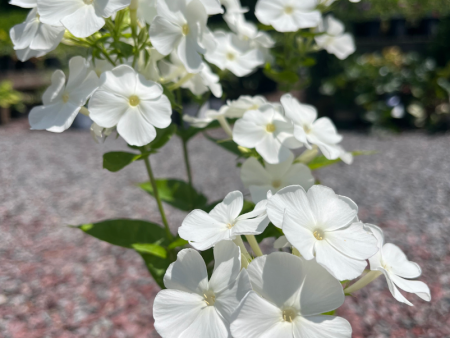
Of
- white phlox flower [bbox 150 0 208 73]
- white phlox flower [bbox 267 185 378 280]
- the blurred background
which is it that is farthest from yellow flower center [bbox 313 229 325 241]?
the blurred background

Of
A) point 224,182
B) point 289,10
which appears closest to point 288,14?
point 289,10

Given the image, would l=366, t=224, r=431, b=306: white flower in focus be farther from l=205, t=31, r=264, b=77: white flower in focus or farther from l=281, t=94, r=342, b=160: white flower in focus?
l=205, t=31, r=264, b=77: white flower in focus

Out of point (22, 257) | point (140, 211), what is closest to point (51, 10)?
point (22, 257)

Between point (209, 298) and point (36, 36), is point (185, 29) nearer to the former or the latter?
point (36, 36)

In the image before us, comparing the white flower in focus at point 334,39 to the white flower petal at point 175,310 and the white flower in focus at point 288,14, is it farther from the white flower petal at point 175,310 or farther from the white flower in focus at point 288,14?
the white flower petal at point 175,310

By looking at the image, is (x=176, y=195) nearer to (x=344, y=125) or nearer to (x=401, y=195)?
(x=401, y=195)

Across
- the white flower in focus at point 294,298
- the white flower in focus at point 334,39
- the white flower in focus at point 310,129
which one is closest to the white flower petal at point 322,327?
the white flower in focus at point 294,298

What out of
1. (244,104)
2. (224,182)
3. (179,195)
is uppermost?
(244,104)
